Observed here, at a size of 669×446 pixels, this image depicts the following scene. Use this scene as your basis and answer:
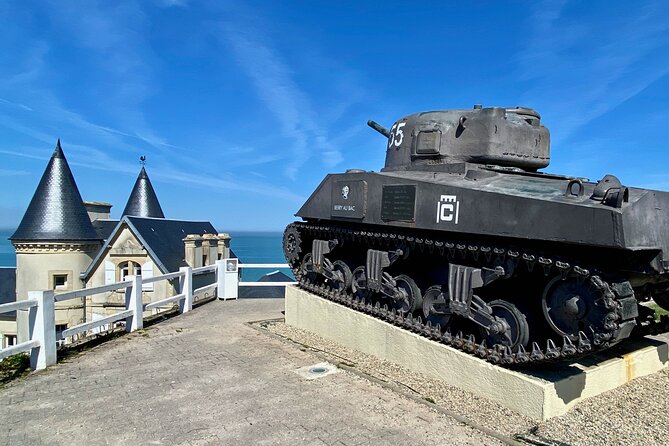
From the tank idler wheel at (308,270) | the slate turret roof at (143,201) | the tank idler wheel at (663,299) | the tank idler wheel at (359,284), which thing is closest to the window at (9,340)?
the slate turret roof at (143,201)

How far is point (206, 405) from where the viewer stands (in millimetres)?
5730

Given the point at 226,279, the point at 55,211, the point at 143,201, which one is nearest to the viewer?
the point at 226,279

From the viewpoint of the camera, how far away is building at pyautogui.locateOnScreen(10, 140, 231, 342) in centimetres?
2559

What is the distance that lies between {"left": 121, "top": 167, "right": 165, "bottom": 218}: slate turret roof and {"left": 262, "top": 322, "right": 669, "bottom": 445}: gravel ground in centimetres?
A: 3352

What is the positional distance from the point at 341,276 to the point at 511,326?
402 centimetres

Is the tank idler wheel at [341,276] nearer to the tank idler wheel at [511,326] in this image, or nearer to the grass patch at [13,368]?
the tank idler wheel at [511,326]

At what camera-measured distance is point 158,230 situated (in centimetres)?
2748

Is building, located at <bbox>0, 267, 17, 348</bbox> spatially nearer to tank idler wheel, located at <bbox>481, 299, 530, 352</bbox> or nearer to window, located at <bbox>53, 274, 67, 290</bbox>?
window, located at <bbox>53, 274, 67, 290</bbox>

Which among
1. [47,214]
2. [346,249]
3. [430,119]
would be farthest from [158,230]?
[430,119]

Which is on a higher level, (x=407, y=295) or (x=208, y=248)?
(x=407, y=295)

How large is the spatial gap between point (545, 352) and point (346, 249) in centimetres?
508

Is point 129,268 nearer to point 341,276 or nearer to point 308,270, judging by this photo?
point 308,270

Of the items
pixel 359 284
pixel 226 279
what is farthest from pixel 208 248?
pixel 359 284

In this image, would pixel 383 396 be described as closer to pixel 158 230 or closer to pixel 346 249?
pixel 346 249
